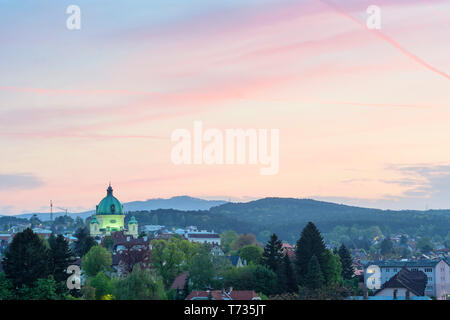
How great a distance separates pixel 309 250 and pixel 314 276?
708 cm

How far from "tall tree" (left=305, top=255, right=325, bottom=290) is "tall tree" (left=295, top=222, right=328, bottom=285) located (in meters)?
2.42

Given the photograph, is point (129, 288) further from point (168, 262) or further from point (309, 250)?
point (168, 262)

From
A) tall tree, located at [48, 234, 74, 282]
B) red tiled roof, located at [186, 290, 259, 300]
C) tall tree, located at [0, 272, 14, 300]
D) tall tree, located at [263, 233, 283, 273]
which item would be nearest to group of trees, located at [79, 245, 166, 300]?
tall tree, located at [48, 234, 74, 282]

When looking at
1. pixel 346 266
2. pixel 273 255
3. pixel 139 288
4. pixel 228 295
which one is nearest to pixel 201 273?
pixel 273 255

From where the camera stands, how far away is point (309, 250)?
9094 cm

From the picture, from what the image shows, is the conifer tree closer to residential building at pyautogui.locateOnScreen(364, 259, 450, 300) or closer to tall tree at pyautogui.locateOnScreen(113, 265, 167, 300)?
tall tree at pyautogui.locateOnScreen(113, 265, 167, 300)

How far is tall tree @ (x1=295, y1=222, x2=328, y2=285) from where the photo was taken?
292 ft

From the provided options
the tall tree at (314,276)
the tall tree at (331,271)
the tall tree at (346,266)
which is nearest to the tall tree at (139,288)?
the tall tree at (314,276)

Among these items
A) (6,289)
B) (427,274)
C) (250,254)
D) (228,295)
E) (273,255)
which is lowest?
(427,274)

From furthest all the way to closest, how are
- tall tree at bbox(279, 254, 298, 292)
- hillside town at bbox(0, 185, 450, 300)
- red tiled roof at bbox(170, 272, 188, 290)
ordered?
1. red tiled roof at bbox(170, 272, 188, 290)
2. tall tree at bbox(279, 254, 298, 292)
3. hillside town at bbox(0, 185, 450, 300)

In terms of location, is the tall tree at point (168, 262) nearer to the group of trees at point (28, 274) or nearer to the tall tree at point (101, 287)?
the tall tree at point (101, 287)

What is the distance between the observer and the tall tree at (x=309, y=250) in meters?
89.0
